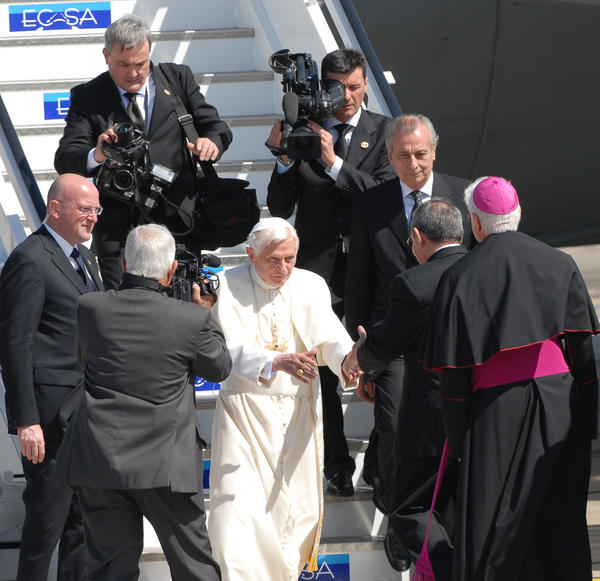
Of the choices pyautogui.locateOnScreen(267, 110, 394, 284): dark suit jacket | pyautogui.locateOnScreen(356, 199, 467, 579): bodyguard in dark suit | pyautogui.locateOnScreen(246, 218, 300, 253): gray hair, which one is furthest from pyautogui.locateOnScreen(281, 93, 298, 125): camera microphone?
pyautogui.locateOnScreen(356, 199, 467, 579): bodyguard in dark suit

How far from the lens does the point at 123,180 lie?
5.10 m

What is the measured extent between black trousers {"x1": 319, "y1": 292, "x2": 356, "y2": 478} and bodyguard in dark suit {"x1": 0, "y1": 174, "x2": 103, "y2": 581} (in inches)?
46.6

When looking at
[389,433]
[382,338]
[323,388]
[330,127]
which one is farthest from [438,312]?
[330,127]

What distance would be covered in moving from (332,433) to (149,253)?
1532 millimetres

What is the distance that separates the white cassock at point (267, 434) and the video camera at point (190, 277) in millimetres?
94

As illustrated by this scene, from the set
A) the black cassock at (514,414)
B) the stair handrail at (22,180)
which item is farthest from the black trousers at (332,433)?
the stair handrail at (22,180)

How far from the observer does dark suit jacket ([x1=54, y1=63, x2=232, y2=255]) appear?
5324 millimetres

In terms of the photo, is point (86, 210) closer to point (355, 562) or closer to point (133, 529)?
point (133, 529)

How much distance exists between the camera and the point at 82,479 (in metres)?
4.16

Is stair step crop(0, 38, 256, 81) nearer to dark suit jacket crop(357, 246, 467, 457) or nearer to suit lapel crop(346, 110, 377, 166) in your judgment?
suit lapel crop(346, 110, 377, 166)

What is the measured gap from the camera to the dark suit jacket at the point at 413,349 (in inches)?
172

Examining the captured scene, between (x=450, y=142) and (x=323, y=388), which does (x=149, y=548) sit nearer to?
(x=323, y=388)

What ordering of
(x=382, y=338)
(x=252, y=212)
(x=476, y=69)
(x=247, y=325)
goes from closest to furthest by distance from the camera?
(x=382, y=338) → (x=247, y=325) → (x=252, y=212) → (x=476, y=69)

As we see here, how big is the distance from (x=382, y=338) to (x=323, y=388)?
995mm
